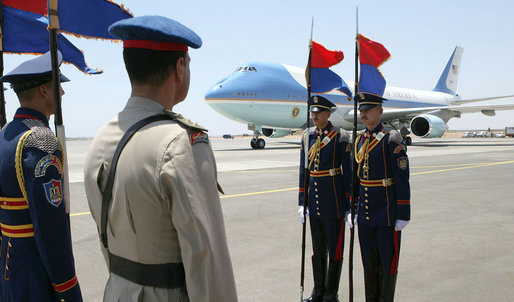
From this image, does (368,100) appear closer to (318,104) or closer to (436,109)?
(318,104)

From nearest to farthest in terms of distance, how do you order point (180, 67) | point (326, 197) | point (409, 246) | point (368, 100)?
point (180, 67)
point (368, 100)
point (326, 197)
point (409, 246)

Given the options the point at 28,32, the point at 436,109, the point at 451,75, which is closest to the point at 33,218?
the point at 28,32

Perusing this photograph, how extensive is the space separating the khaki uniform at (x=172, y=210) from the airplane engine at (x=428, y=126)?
2548 centimetres

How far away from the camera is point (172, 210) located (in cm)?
132

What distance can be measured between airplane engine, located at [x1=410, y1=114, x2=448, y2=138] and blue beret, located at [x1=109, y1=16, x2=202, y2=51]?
2537cm

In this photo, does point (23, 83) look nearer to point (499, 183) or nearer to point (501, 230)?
point (501, 230)

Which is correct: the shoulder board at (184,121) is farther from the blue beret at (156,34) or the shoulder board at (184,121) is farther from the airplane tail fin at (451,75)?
the airplane tail fin at (451,75)

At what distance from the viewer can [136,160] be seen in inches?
54.1

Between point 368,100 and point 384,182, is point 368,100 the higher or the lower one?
the higher one

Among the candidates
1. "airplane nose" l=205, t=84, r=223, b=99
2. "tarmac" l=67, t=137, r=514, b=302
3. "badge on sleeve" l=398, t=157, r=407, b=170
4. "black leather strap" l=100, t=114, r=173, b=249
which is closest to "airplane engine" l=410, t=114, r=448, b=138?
"airplane nose" l=205, t=84, r=223, b=99

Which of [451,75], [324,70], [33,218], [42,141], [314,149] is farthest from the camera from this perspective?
[451,75]

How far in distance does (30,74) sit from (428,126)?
2592cm

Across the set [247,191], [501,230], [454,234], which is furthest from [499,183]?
[247,191]

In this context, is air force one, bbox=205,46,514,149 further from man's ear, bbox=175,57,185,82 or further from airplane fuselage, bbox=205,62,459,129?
man's ear, bbox=175,57,185,82
